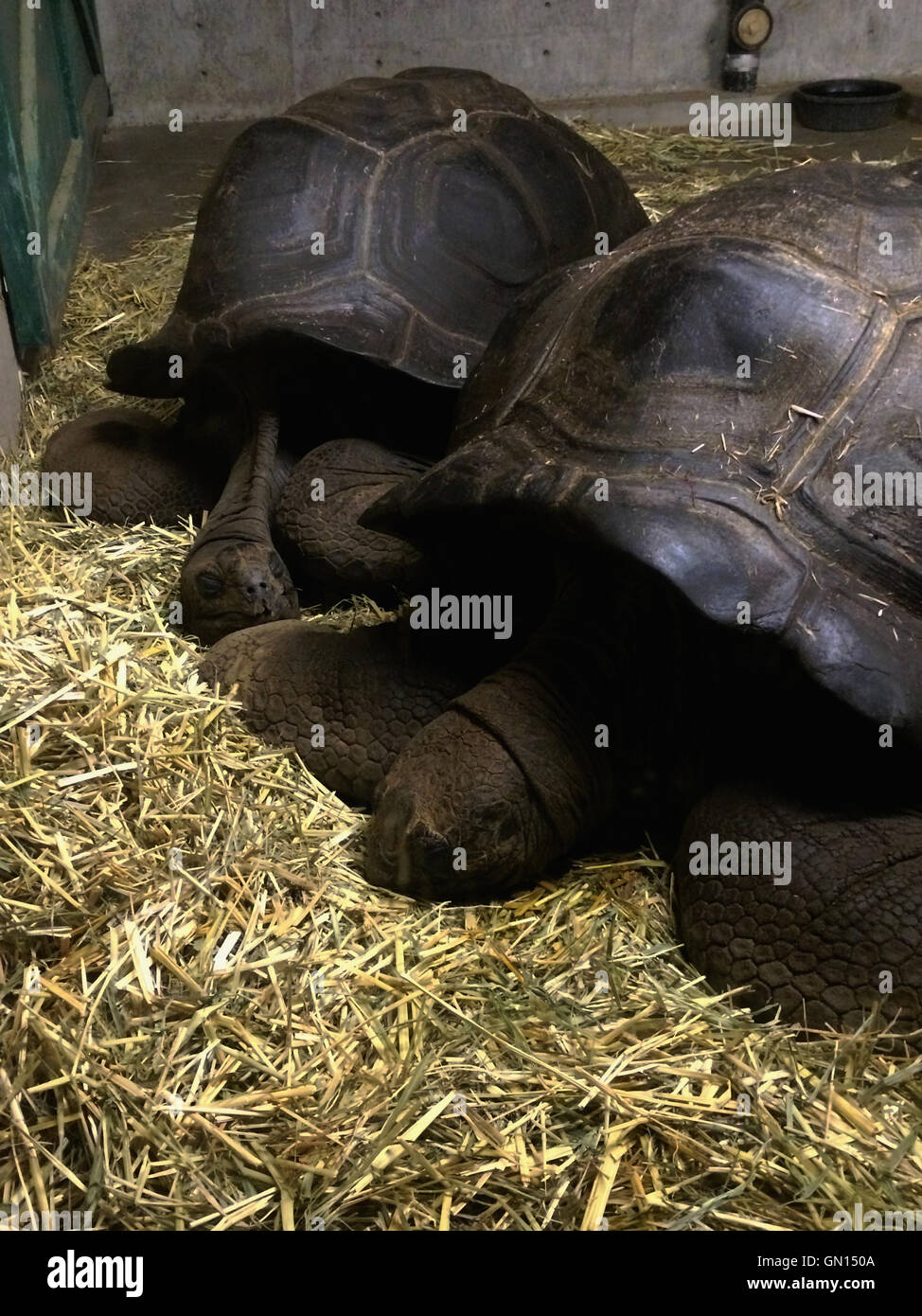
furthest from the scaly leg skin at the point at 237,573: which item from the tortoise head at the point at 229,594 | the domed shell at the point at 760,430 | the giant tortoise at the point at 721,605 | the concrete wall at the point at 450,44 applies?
the concrete wall at the point at 450,44

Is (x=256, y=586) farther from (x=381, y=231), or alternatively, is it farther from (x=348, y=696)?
(x=381, y=231)

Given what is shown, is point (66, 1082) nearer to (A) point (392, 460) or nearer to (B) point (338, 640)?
(B) point (338, 640)

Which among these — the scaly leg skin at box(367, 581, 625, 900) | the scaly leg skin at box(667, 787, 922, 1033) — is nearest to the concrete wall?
the scaly leg skin at box(367, 581, 625, 900)

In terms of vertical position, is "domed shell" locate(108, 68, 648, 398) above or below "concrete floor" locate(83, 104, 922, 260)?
below

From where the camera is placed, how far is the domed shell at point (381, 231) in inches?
155

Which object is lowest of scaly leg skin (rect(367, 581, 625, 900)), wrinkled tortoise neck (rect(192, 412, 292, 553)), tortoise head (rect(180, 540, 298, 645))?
scaly leg skin (rect(367, 581, 625, 900))

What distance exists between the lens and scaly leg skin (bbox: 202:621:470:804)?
9.94 feet

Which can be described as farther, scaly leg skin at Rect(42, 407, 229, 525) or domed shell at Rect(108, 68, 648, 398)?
scaly leg skin at Rect(42, 407, 229, 525)

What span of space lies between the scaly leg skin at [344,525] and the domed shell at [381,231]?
32cm

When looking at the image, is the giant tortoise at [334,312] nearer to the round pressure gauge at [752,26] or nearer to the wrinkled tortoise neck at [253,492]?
the wrinkled tortoise neck at [253,492]

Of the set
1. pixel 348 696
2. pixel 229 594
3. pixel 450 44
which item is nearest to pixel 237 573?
pixel 229 594

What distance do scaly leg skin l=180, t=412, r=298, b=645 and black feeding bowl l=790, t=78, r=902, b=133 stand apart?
5.57 metres

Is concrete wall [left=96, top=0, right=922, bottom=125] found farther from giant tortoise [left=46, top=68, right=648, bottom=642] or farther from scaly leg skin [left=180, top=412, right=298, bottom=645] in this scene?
scaly leg skin [left=180, top=412, right=298, bottom=645]

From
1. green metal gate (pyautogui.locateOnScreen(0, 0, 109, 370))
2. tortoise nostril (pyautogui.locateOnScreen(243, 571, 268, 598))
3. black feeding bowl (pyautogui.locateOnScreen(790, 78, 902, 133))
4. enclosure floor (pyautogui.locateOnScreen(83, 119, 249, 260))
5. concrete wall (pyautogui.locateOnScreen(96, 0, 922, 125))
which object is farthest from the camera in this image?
concrete wall (pyautogui.locateOnScreen(96, 0, 922, 125))
